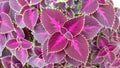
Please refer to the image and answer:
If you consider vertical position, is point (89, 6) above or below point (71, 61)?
above

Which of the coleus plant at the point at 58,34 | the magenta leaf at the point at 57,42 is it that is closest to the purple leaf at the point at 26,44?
the coleus plant at the point at 58,34

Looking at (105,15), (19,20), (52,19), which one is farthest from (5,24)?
(105,15)

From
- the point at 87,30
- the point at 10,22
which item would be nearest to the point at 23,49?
the point at 10,22

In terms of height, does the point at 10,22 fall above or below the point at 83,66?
above

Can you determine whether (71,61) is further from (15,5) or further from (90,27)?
(15,5)

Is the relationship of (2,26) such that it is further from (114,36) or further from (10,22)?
(114,36)

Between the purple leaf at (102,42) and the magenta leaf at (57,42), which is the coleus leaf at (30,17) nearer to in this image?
the magenta leaf at (57,42)
